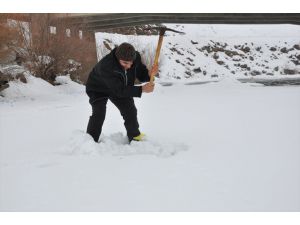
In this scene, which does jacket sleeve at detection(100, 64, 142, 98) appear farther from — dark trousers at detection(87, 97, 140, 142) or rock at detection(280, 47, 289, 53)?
rock at detection(280, 47, 289, 53)

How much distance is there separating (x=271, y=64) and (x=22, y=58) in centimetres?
1789

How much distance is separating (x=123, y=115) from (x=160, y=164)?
75cm

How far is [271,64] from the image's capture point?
23.7 metres

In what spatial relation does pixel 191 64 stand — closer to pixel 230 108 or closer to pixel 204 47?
pixel 204 47

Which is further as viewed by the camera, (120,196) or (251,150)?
(251,150)

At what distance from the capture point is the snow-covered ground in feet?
7.38

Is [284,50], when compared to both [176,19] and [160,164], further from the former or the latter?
[160,164]

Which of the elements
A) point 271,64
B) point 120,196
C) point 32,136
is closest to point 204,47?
point 271,64

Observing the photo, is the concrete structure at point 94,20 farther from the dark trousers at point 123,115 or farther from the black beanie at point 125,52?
the black beanie at point 125,52

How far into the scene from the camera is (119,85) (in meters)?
3.18

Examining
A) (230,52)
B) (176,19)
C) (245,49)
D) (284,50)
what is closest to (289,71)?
(284,50)

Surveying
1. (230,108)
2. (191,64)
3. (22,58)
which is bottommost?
(191,64)

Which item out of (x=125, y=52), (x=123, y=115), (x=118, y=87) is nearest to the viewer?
(x=125, y=52)

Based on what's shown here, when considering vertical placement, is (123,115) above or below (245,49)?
above
